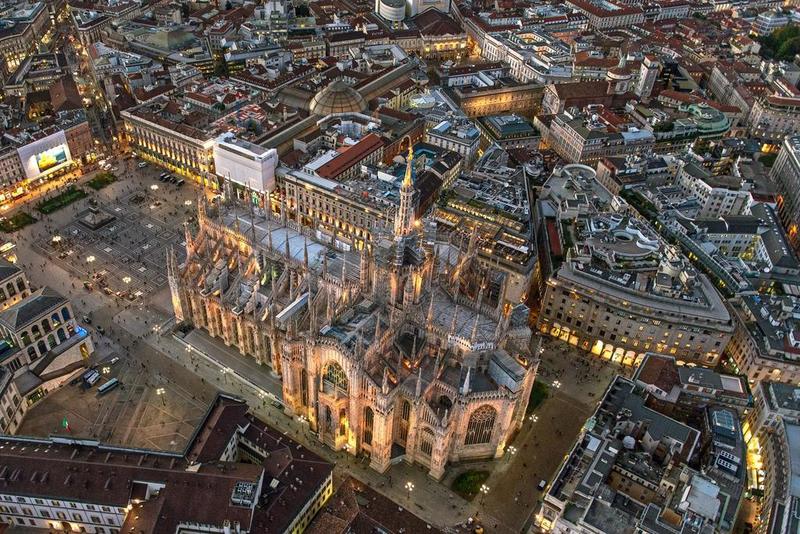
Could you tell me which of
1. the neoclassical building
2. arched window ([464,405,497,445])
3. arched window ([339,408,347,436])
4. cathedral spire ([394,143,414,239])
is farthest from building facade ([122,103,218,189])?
arched window ([464,405,497,445])

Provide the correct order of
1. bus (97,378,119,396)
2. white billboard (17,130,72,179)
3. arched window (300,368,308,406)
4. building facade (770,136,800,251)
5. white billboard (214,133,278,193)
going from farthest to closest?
1. building facade (770,136,800,251)
2. white billboard (17,130,72,179)
3. white billboard (214,133,278,193)
4. bus (97,378,119,396)
5. arched window (300,368,308,406)

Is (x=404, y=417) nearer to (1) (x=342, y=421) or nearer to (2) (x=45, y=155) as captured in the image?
(1) (x=342, y=421)

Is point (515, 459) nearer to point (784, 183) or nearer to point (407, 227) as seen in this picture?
point (407, 227)

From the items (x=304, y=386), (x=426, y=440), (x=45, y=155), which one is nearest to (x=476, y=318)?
(x=426, y=440)

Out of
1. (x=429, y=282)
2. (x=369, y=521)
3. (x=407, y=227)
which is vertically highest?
(x=407, y=227)

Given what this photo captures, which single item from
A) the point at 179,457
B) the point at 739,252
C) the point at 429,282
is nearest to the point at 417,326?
the point at 429,282

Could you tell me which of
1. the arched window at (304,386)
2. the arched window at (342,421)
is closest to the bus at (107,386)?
the arched window at (304,386)

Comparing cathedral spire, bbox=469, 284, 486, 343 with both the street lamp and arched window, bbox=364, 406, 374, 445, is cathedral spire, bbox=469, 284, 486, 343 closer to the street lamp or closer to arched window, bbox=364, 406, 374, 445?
arched window, bbox=364, 406, 374, 445
